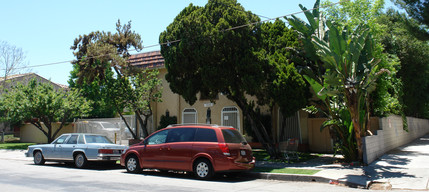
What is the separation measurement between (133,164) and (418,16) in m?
12.4

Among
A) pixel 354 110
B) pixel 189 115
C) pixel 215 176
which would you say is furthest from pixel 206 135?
pixel 189 115

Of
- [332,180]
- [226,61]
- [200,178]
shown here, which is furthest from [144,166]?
[332,180]

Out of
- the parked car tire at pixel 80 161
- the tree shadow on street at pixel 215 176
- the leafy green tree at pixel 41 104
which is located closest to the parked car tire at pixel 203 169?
the tree shadow on street at pixel 215 176

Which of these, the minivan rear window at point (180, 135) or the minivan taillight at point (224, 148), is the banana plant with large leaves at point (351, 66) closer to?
the minivan taillight at point (224, 148)

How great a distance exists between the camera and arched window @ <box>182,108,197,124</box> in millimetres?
22270

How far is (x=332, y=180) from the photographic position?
10102 millimetres

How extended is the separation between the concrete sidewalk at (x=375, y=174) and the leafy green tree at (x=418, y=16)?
203 inches

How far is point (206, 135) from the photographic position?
11086 millimetres

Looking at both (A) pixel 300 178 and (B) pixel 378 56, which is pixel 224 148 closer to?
(A) pixel 300 178

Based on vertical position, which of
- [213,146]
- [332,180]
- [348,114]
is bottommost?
[332,180]

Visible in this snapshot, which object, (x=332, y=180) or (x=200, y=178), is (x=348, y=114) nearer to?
(x=332, y=180)

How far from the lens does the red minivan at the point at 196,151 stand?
1054 cm

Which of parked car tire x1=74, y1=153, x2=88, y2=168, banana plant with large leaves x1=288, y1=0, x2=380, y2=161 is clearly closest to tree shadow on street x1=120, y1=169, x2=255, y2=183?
parked car tire x1=74, y1=153, x2=88, y2=168

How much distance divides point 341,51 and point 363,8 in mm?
11507
